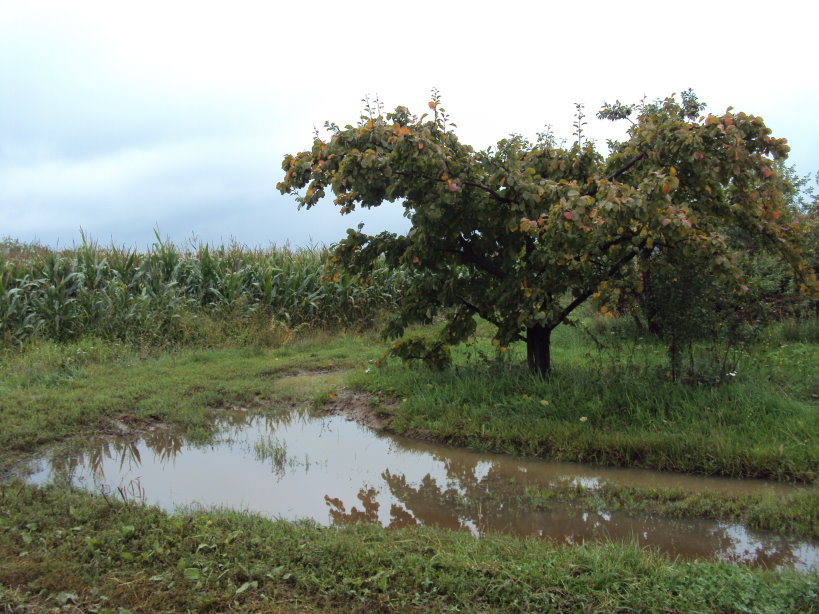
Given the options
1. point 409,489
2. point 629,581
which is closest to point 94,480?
point 409,489

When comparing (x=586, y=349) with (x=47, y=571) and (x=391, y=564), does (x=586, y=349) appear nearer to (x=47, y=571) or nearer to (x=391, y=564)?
(x=391, y=564)

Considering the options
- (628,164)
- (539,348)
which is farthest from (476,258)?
(628,164)

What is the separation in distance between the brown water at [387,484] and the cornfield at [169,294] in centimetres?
490

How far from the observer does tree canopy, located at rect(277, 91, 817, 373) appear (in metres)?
6.42

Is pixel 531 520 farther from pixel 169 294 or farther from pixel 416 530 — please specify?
pixel 169 294

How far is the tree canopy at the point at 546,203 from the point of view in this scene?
21.1ft

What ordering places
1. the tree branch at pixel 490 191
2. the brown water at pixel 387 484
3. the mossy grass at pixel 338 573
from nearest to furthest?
the mossy grass at pixel 338 573, the brown water at pixel 387 484, the tree branch at pixel 490 191

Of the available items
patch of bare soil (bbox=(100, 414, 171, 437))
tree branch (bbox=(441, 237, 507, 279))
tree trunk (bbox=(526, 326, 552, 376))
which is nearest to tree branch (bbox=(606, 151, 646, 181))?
tree branch (bbox=(441, 237, 507, 279))

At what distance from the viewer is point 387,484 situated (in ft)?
21.2

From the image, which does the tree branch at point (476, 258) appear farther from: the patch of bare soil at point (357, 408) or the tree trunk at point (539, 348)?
the patch of bare soil at point (357, 408)

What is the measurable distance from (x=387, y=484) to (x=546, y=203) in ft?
11.4

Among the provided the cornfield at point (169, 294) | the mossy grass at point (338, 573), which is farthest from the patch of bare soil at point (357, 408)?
the mossy grass at point (338, 573)

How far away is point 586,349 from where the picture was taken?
11594 millimetres

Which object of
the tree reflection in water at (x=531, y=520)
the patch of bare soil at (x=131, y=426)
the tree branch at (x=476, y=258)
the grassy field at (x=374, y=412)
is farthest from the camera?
the tree branch at (x=476, y=258)
